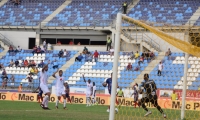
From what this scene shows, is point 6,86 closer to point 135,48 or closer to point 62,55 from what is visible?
point 62,55

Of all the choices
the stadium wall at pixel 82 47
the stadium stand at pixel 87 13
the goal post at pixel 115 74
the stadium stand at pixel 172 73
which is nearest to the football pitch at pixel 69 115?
the goal post at pixel 115 74

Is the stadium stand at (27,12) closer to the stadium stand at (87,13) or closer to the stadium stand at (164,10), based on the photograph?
the stadium stand at (87,13)

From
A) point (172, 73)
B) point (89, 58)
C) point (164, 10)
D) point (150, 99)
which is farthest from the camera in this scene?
point (164, 10)

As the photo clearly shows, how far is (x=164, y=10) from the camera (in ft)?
153

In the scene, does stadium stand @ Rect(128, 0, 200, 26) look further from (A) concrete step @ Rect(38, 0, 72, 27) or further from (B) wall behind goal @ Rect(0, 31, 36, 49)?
(B) wall behind goal @ Rect(0, 31, 36, 49)

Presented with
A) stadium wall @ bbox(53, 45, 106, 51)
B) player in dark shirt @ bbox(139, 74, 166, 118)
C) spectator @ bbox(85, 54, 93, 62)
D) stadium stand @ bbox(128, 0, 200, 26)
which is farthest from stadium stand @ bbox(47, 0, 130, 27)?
player in dark shirt @ bbox(139, 74, 166, 118)

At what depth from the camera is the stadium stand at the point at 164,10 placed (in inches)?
1785

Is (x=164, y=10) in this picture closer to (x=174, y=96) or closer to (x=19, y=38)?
(x=19, y=38)

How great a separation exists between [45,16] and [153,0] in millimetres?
9998

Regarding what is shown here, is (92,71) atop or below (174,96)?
atop

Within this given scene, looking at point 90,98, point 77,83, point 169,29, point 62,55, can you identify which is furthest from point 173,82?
point 169,29

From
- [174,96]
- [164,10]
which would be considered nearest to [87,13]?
[164,10]

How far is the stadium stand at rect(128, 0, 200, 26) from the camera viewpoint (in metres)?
45.3

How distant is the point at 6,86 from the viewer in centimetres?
→ 4450
